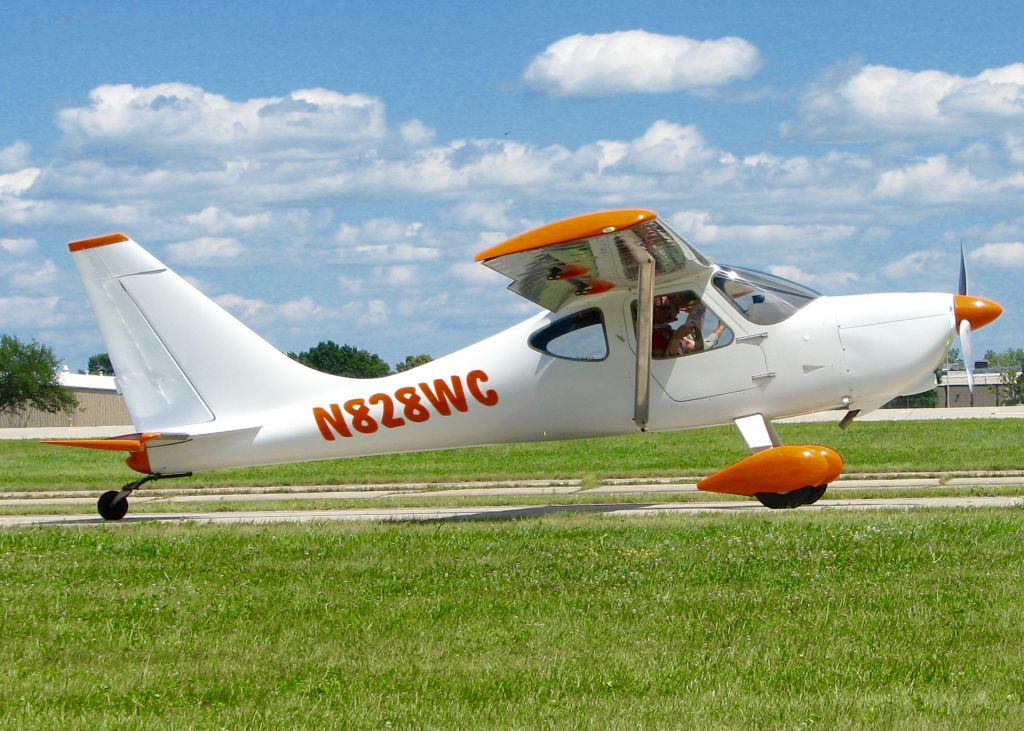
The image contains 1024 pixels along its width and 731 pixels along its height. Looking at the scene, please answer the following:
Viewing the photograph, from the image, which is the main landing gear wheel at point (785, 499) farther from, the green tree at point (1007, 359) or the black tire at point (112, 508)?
the green tree at point (1007, 359)

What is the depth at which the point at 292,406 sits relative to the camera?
14.9 metres

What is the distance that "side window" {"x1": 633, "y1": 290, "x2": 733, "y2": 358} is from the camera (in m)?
13.6

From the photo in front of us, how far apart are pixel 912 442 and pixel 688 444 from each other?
16.9 feet

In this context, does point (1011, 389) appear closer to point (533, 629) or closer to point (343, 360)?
point (343, 360)

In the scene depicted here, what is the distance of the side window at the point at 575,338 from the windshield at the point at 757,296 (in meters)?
1.43

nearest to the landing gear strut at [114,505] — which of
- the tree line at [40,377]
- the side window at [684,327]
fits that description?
the side window at [684,327]

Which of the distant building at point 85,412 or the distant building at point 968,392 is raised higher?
the distant building at point 85,412

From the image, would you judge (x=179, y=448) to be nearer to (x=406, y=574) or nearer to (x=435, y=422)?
(x=435, y=422)

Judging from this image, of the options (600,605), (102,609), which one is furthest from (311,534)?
(600,605)

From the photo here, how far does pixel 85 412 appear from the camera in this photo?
349 ft

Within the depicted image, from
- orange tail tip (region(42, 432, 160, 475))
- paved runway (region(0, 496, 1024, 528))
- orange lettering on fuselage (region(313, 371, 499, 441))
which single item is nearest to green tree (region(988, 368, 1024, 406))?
paved runway (region(0, 496, 1024, 528))

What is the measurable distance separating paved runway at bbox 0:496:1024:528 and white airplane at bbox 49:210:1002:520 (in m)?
0.71

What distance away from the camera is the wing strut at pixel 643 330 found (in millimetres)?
13141

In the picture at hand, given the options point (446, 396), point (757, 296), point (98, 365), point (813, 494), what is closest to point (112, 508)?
point (446, 396)
